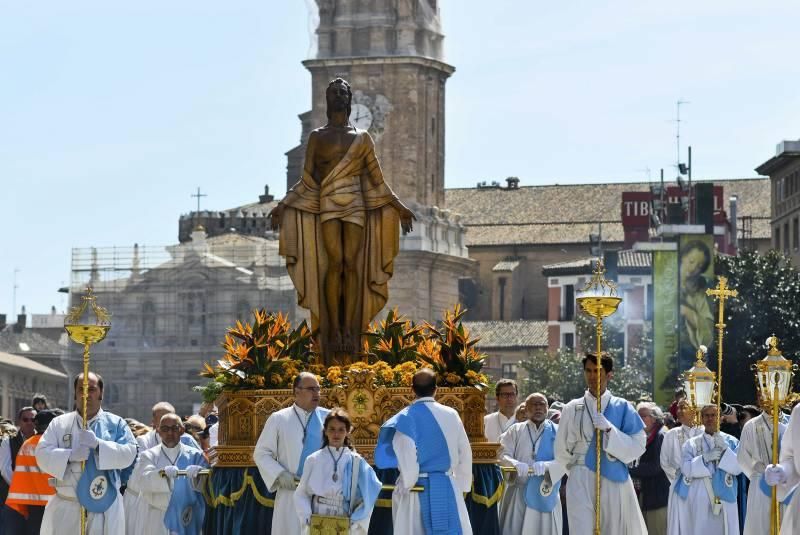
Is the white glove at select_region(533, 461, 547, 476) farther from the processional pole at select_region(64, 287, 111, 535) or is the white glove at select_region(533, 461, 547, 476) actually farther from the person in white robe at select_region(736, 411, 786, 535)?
A: the processional pole at select_region(64, 287, 111, 535)

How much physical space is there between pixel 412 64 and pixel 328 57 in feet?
13.5

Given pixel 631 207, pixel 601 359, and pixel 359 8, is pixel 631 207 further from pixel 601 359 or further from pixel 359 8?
pixel 601 359

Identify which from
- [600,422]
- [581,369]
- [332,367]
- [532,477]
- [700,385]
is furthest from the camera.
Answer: [581,369]

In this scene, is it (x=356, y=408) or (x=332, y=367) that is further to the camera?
(x=332, y=367)

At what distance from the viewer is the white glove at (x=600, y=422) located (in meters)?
20.5

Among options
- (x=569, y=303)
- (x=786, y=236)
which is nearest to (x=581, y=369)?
(x=786, y=236)

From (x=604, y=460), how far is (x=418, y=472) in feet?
7.72

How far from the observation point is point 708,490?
25641 mm

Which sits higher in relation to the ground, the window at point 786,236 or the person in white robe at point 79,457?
the window at point 786,236

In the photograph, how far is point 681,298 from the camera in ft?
242

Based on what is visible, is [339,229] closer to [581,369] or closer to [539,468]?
[539,468]

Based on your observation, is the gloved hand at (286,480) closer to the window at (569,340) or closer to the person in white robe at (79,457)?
the person in white robe at (79,457)

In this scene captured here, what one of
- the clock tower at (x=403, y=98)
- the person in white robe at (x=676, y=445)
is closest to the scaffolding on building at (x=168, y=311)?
the clock tower at (x=403, y=98)

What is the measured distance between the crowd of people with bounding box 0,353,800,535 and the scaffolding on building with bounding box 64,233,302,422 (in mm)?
87578
